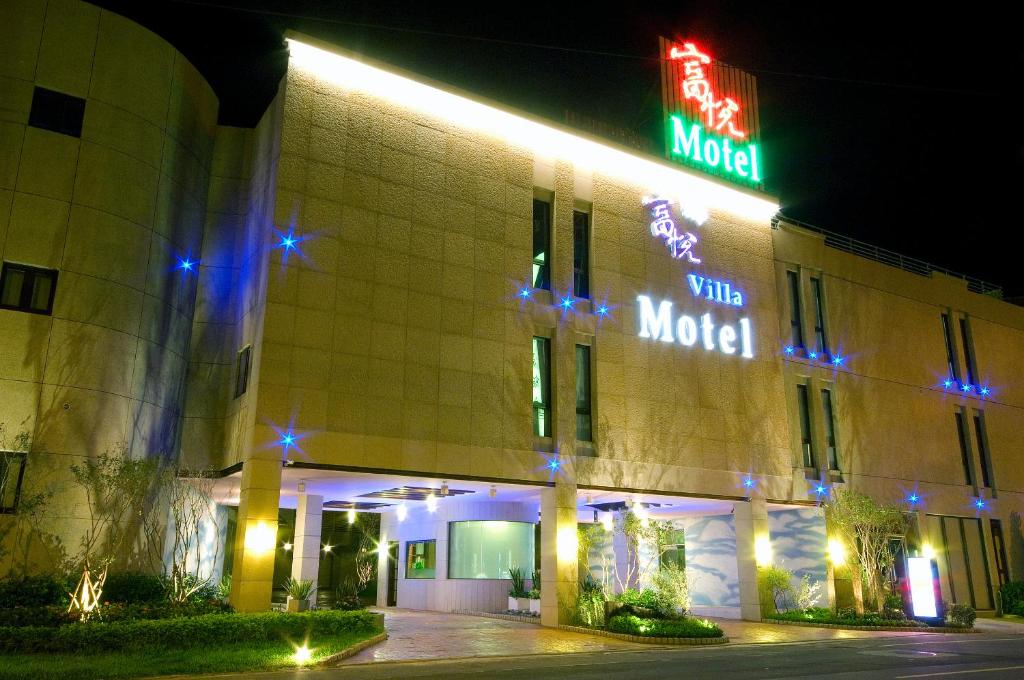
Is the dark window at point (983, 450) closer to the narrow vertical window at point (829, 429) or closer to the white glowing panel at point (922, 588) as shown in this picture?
the narrow vertical window at point (829, 429)

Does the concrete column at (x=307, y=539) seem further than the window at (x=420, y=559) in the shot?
No

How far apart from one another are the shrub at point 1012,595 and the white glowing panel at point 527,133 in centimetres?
1992

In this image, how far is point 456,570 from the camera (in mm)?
30938

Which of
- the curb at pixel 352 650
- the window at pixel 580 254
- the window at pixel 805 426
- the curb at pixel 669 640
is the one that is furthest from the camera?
the window at pixel 805 426

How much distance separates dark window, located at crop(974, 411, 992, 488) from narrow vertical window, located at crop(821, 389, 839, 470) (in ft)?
35.2

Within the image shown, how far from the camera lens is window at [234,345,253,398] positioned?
72.5 feet

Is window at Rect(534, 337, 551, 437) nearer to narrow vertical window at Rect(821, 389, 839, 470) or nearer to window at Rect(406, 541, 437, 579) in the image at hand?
window at Rect(406, 541, 437, 579)

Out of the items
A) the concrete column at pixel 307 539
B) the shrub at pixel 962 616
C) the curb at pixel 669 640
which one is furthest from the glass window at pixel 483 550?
the shrub at pixel 962 616

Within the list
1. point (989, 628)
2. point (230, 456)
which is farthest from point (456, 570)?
point (989, 628)

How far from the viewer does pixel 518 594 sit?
1142 inches

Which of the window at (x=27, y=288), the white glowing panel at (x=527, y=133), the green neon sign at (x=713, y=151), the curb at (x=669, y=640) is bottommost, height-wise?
the curb at (x=669, y=640)

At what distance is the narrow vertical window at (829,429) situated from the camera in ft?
104

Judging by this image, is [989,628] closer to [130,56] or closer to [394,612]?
[394,612]

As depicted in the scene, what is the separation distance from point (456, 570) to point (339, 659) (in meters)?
15.1
